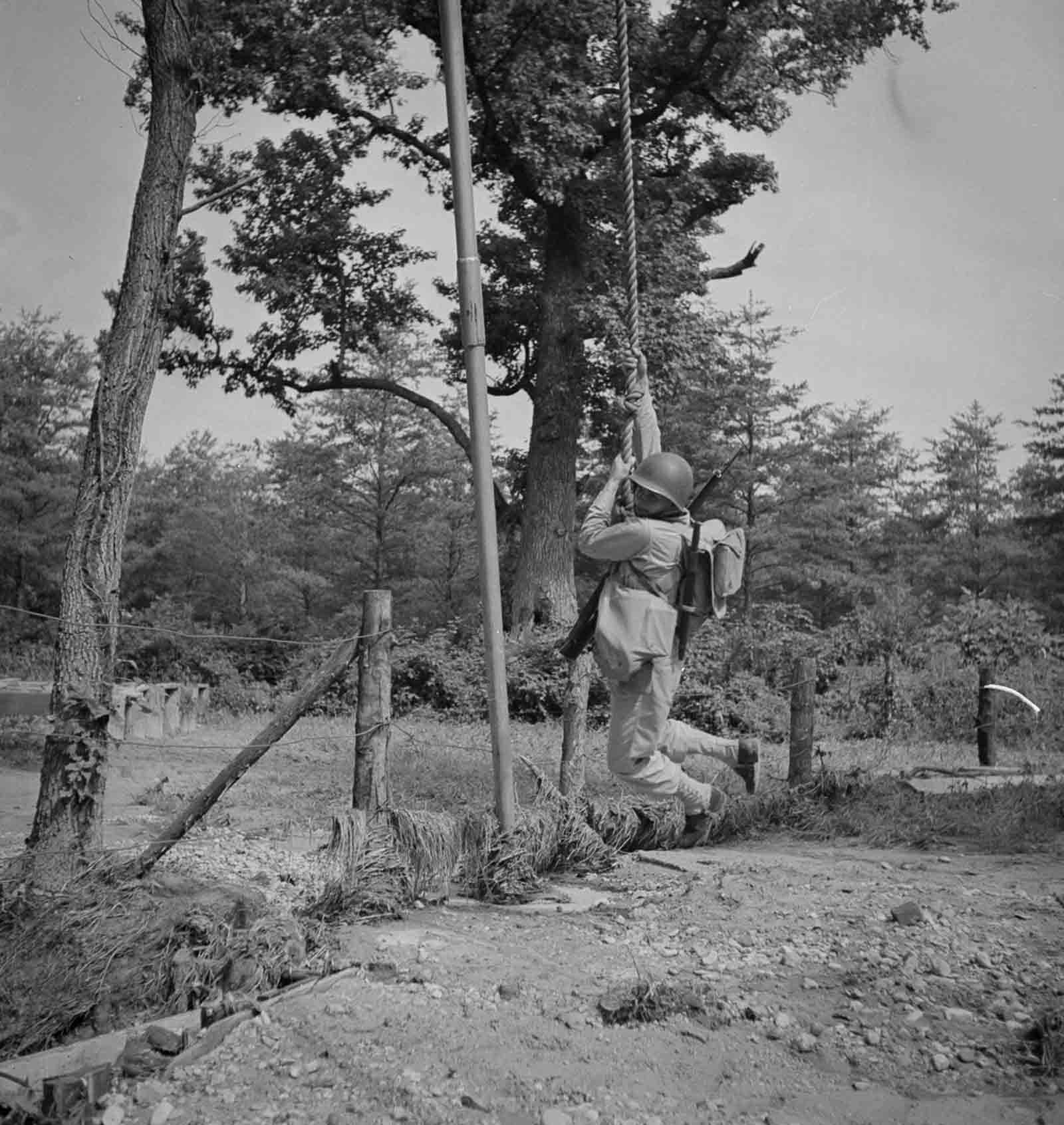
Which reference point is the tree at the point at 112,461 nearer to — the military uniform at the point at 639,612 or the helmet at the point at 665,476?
the military uniform at the point at 639,612

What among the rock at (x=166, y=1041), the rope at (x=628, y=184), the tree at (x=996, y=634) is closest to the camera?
the rock at (x=166, y=1041)

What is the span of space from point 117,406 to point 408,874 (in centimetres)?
309

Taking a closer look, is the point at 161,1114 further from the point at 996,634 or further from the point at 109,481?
the point at 996,634

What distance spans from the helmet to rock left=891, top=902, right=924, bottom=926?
2.14m

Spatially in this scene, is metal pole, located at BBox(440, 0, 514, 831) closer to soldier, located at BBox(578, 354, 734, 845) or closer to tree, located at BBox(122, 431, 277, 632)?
soldier, located at BBox(578, 354, 734, 845)

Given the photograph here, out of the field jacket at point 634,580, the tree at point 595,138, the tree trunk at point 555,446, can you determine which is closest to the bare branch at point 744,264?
the tree at point 595,138

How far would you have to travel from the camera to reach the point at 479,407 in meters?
5.98

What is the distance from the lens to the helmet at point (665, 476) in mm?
5582

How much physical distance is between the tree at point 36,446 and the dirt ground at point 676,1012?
66.6 feet

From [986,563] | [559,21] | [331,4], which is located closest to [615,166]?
[559,21]

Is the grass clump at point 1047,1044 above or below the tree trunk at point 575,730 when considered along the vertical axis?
below

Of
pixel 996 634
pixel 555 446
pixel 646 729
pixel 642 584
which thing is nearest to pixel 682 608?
pixel 642 584

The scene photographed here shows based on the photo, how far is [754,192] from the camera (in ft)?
63.2

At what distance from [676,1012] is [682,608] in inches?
85.0
